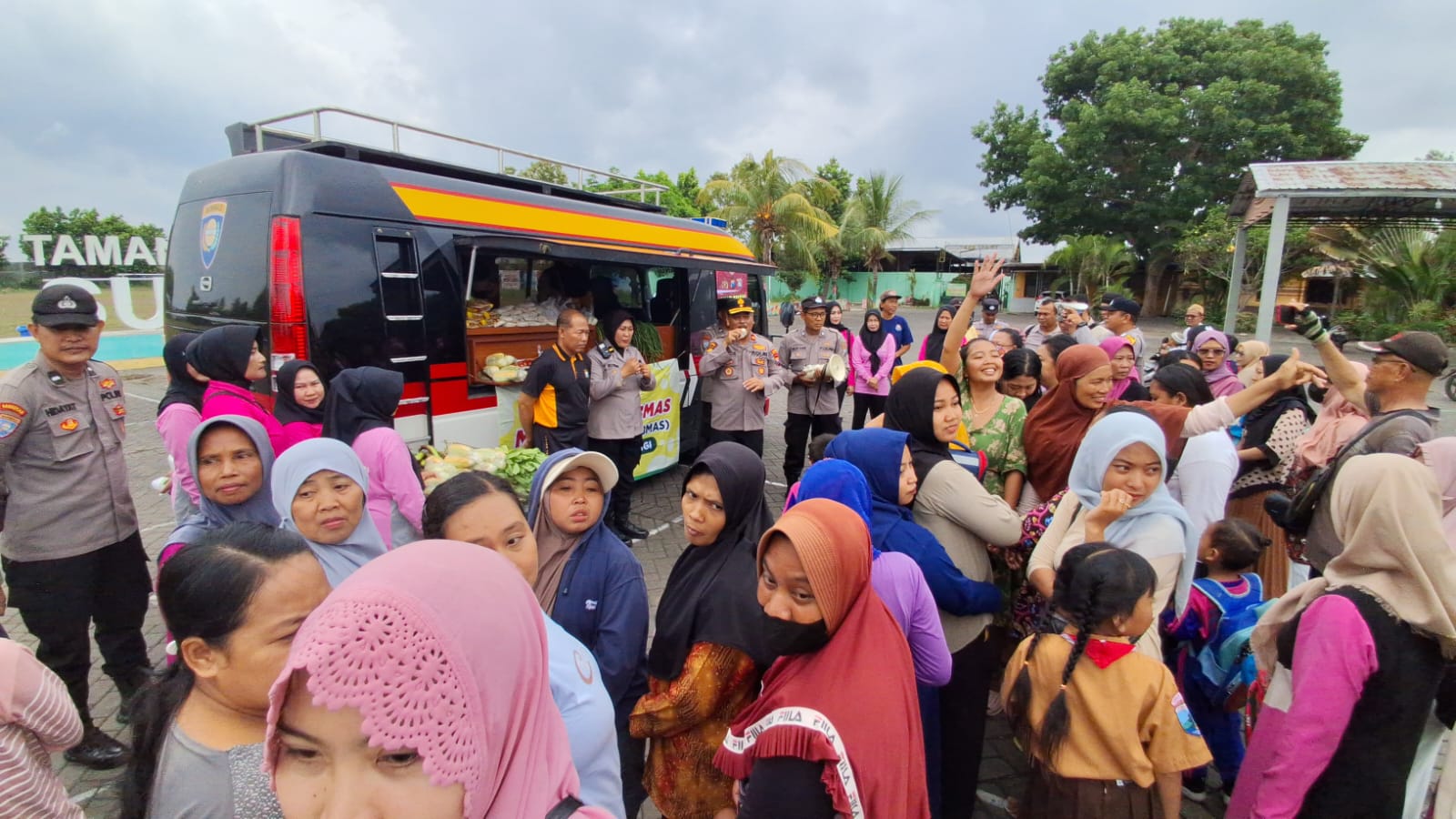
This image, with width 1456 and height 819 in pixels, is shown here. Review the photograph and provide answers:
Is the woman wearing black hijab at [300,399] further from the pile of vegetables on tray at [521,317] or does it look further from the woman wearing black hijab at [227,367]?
the pile of vegetables on tray at [521,317]

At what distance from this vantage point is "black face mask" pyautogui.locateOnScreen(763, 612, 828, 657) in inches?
59.2

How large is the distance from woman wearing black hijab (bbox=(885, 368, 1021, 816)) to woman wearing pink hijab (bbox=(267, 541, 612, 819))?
179 cm

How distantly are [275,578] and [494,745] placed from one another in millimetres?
793

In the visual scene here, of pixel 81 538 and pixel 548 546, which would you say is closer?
pixel 548 546

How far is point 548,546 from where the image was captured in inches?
90.2

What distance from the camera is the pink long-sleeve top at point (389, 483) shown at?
2988 millimetres

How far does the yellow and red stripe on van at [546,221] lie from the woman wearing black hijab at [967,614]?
3.62 metres

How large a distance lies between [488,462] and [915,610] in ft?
9.90

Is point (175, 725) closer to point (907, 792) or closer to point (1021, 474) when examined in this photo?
point (907, 792)

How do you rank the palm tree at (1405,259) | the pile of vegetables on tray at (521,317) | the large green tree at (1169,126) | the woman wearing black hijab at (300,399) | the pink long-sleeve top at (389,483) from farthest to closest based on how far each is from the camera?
the large green tree at (1169,126) < the palm tree at (1405,259) < the pile of vegetables on tray at (521,317) < the woman wearing black hijab at (300,399) < the pink long-sleeve top at (389,483)

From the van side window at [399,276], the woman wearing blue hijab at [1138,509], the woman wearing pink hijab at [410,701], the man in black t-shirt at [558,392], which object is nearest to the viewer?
the woman wearing pink hijab at [410,701]

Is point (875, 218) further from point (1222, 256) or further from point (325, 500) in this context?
point (325, 500)

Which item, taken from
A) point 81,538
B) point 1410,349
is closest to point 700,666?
point 81,538

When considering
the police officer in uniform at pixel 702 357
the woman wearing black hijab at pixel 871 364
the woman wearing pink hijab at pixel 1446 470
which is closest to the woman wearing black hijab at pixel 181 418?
the police officer in uniform at pixel 702 357
